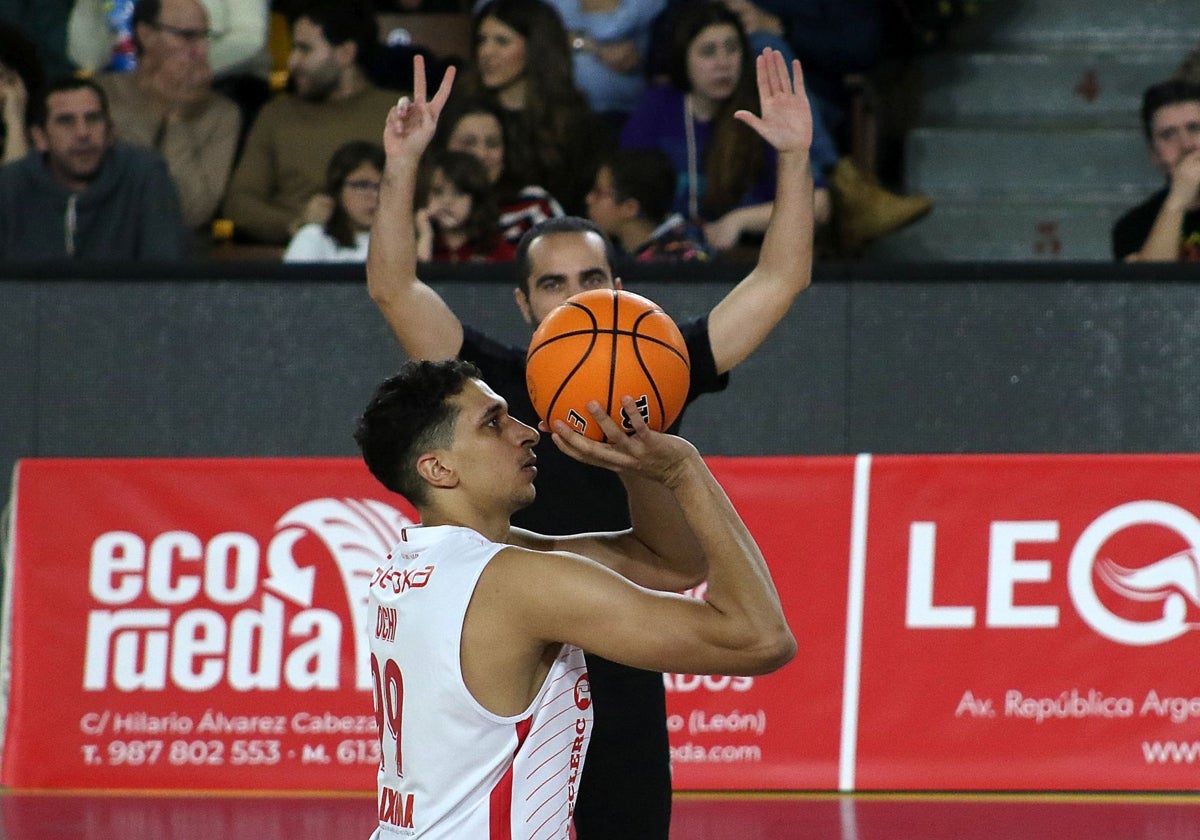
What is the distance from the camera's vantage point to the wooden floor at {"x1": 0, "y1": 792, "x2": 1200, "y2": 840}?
5922 mm

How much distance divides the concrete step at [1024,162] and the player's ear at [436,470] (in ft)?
21.8

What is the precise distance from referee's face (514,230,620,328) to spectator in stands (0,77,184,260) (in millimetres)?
3942

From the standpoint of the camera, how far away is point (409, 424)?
3344mm

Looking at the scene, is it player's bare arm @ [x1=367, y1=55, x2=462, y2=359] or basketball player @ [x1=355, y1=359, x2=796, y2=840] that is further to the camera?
player's bare arm @ [x1=367, y1=55, x2=462, y2=359]

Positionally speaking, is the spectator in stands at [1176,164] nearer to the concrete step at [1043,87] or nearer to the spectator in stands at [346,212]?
the concrete step at [1043,87]

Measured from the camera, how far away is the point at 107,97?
833 centimetres

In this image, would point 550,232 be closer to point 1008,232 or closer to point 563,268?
point 563,268

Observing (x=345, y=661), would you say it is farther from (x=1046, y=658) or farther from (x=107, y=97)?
(x=107, y=97)

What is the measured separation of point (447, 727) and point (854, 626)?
3.68m

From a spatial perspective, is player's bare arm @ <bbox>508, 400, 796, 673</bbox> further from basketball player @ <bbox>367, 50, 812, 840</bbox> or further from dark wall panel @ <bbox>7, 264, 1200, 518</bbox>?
dark wall panel @ <bbox>7, 264, 1200, 518</bbox>

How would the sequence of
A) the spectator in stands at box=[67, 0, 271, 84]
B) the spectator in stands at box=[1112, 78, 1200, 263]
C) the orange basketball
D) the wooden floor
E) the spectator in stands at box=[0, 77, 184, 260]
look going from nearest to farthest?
the orange basketball → the wooden floor → the spectator in stands at box=[1112, 78, 1200, 263] → the spectator in stands at box=[0, 77, 184, 260] → the spectator in stands at box=[67, 0, 271, 84]

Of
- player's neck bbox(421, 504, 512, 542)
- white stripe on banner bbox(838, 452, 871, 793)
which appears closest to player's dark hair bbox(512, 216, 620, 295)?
player's neck bbox(421, 504, 512, 542)

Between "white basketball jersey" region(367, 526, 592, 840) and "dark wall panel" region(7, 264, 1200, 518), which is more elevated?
"dark wall panel" region(7, 264, 1200, 518)

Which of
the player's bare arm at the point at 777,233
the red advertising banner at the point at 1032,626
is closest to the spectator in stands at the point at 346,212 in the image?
the red advertising banner at the point at 1032,626
